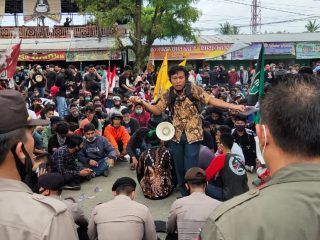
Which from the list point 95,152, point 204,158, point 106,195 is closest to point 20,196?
point 204,158

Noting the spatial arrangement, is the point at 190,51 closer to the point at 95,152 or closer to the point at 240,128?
the point at 240,128

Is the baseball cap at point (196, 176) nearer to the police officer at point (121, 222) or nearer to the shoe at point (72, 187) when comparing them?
the police officer at point (121, 222)

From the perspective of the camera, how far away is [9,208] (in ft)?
4.76

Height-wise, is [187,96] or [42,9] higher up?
[42,9]

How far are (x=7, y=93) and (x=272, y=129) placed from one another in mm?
972

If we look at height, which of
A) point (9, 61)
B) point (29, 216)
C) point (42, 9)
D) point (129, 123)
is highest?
point (42, 9)

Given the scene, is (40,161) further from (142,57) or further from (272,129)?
(142,57)

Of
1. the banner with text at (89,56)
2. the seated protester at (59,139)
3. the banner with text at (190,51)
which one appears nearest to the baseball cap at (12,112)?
the seated protester at (59,139)

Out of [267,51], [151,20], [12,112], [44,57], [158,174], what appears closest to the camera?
[12,112]

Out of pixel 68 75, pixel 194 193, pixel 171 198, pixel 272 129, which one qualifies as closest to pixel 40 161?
→ pixel 171 198

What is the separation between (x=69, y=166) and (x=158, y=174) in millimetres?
1629

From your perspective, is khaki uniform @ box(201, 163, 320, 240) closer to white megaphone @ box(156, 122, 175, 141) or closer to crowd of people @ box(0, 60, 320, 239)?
crowd of people @ box(0, 60, 320, 239)

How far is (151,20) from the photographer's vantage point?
23609 mm

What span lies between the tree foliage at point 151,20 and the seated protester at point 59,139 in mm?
15050
